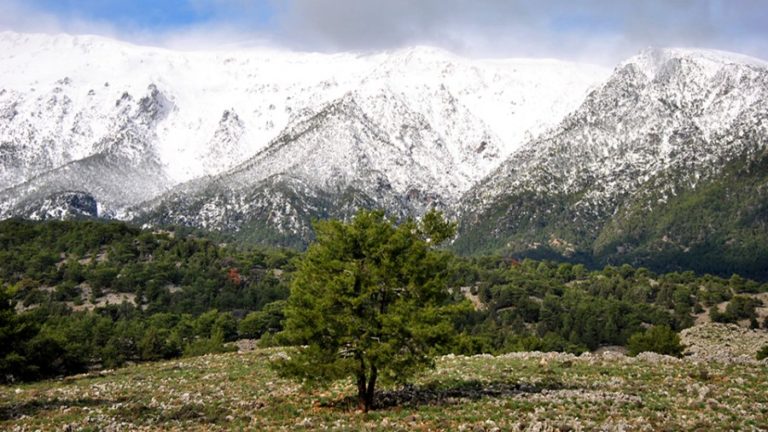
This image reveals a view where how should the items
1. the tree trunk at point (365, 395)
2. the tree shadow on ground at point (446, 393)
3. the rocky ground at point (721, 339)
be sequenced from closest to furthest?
1. the tree trunk at point (365, 395)
2. the tree shadow on ground at point (446, 393)
3. the rocky ground at point (721, 339)

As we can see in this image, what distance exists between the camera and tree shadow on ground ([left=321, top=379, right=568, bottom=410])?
4062 cm

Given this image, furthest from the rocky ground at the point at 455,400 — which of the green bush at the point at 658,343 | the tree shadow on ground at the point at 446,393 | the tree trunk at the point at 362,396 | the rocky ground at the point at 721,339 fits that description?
the rocky ground at the point at 721,339

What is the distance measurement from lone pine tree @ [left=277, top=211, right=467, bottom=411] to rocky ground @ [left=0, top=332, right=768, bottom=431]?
2.69 metres

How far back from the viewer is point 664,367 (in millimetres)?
50812

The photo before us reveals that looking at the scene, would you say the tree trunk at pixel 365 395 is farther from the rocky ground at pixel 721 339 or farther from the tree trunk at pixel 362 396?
the rocky ground at pixel 721 339

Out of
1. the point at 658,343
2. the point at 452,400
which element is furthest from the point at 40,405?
the point at 658,343

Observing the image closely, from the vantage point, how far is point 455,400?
40.4m

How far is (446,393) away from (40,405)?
84.5ft

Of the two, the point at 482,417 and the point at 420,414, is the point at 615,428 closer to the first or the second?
the point at 482,417

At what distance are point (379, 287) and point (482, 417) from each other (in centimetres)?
865

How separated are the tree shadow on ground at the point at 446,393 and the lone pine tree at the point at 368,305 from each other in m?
1.97

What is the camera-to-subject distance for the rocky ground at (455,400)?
113 feet

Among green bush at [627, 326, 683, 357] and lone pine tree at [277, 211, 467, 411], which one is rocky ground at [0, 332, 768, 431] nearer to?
lone pine tree at [277, 211, 467, 411]

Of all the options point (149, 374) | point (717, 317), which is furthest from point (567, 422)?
point (717, 317)
